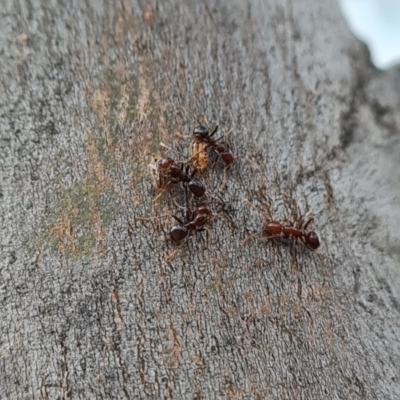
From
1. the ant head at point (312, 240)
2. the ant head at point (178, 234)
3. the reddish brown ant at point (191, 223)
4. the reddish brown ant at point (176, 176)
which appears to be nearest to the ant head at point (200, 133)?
the reddish brown ant at point (176, 176)

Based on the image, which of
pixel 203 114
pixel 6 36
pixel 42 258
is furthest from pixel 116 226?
pixel 6 36

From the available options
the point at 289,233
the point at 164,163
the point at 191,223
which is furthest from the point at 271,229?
the point at 164,163

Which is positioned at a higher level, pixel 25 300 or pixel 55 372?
pixel 25 300

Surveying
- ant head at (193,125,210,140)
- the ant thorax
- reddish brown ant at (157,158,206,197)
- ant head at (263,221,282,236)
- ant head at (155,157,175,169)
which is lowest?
ant head at (263,221,282,236)

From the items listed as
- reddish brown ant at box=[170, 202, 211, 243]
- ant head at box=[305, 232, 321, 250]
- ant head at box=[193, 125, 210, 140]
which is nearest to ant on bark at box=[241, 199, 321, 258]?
ant head at box=[305, 232, 321, 250]

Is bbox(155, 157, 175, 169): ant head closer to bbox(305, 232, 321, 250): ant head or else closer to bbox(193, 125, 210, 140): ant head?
bbox(193, 125, 210, 140): ant head

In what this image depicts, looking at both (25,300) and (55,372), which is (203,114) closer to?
(25,300)
